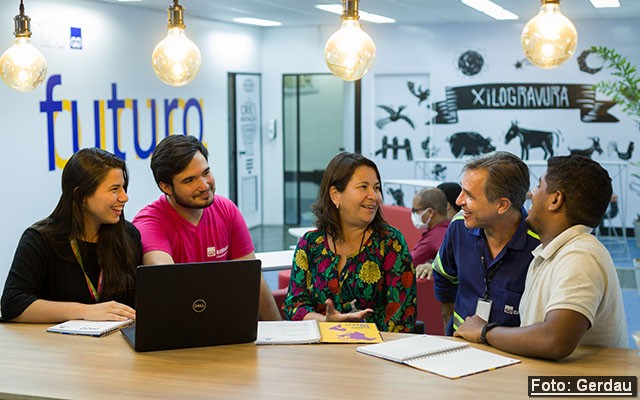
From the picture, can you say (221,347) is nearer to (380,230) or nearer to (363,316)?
(363,316)

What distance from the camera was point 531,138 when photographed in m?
12.0

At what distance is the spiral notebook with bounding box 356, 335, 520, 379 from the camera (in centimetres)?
259

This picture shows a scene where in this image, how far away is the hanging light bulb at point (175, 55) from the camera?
330cm

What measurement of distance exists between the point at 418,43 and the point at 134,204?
16.8 ft

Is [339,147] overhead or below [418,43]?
below

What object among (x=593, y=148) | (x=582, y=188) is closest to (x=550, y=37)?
(x=582, y=188)

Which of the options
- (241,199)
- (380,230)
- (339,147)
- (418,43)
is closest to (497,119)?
(418,43)

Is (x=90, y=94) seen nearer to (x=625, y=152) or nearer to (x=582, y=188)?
(x=582, y=188)

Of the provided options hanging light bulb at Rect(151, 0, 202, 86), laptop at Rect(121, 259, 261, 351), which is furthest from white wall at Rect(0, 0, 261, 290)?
laptop at Rect(121, 259, 261, 351)

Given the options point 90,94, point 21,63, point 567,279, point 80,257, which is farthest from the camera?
point 90,94

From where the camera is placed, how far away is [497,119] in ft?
39.8

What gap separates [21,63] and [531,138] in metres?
9.44

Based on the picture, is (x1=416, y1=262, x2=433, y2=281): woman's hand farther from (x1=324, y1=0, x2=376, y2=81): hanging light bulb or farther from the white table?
A: (x1=324, y1=0, x2=376, y2=81): hanging light bulb

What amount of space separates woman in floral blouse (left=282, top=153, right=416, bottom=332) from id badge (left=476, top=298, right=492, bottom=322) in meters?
0.35
